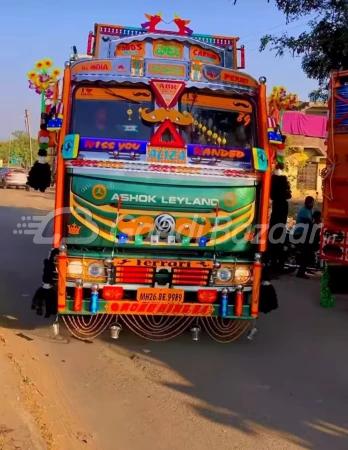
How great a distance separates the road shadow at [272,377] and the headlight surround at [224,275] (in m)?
0.80

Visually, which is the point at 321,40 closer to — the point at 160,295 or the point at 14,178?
the point at 160,295

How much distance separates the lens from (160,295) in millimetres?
6012

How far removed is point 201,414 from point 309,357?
2.03m

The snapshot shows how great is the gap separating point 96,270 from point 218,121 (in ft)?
6.62

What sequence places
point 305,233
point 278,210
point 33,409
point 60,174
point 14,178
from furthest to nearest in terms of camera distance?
point 14,178 < point 305,233 < point 278,210 < point 60,174 < point 33,409

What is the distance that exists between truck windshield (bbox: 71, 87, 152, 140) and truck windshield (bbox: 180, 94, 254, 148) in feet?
1.46

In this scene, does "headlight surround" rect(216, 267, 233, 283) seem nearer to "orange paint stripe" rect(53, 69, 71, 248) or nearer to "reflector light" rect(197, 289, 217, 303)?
"reflector light" rect(197, 289, 217, 303)

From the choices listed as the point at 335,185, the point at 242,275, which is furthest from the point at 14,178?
the point at 242,275

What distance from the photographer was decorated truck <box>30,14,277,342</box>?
5930mm

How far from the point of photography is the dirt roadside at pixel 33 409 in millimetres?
3826

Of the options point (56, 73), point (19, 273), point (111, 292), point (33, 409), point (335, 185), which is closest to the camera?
point (33, 409)

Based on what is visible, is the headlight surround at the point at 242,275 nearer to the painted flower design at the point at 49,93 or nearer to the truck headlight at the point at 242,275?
the truck headlight at the point at 242,275

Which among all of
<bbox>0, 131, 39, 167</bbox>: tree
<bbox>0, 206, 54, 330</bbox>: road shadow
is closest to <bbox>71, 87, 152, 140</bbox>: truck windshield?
<bbox>0, 206, 54, 330</bbox>: road shadow

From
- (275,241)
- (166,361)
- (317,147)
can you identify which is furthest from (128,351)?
(317,147)
